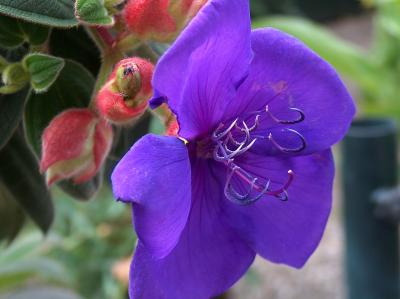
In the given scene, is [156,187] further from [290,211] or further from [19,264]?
[19,264]

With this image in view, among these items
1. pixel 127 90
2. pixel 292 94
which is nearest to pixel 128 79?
pixel 127 90

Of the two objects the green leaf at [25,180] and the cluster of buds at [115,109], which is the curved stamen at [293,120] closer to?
the cluster of buds at [115,109]

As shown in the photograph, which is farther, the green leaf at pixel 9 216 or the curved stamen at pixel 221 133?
the green leaf at pixel 9 216

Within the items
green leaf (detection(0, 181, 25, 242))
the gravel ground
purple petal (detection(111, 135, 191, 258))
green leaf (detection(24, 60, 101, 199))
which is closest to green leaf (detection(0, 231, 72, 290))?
green leaf (detection(0, 181, 25, 242))

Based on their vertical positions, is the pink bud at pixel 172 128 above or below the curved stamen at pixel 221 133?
above

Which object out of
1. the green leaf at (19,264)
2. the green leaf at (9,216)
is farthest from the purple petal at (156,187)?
the green leaf at (19,264)

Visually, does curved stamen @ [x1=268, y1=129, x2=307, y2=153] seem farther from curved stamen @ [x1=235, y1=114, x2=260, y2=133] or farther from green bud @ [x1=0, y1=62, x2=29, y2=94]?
green bud @ [x1=0, y1=62, x2=29, y2=94]

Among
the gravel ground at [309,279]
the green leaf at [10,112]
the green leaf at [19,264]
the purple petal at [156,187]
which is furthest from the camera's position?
the gravel ground at [309,279]

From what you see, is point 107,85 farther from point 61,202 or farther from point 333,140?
point 61,202
